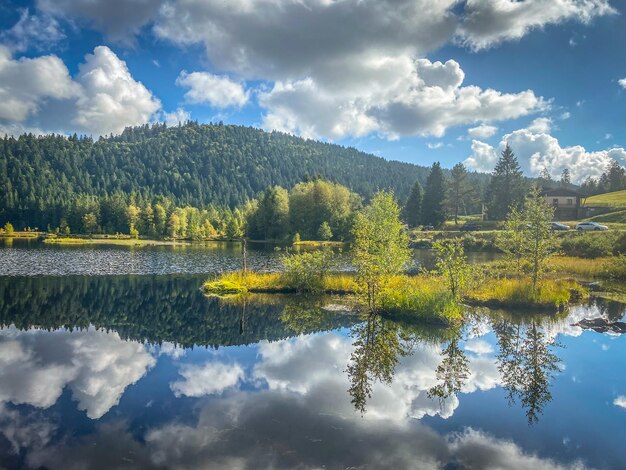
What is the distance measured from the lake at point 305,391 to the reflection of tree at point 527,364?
0.34ft

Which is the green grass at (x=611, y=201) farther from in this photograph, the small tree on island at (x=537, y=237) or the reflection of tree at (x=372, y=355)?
the reflection of tree at (x=372, y=355)

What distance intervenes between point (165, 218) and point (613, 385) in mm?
160433

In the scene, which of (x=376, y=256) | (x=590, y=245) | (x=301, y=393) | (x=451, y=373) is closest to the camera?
(x=301, y=393)

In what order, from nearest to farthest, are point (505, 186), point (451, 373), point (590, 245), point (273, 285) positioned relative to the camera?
point (451, 373)
point (273, 285)
point (590, 245)
point (505, 186)

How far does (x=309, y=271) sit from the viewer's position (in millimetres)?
40875

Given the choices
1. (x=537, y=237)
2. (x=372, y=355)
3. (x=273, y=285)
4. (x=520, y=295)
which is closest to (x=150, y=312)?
(x=273, y=285)

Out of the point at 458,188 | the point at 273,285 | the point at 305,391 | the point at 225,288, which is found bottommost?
the point at 305,391

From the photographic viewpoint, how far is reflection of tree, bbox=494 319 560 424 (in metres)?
17.0

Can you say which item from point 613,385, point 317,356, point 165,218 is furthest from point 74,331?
point 165,218

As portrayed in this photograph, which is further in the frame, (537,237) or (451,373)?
(537,237)

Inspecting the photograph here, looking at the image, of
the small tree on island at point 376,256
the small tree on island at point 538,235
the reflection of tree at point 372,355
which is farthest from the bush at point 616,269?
the reflection of tree at point 372,355

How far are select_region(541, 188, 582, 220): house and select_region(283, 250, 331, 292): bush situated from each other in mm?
91629

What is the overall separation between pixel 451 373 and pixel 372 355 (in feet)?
13.0

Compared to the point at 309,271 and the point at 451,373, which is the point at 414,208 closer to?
the point at 309,271
